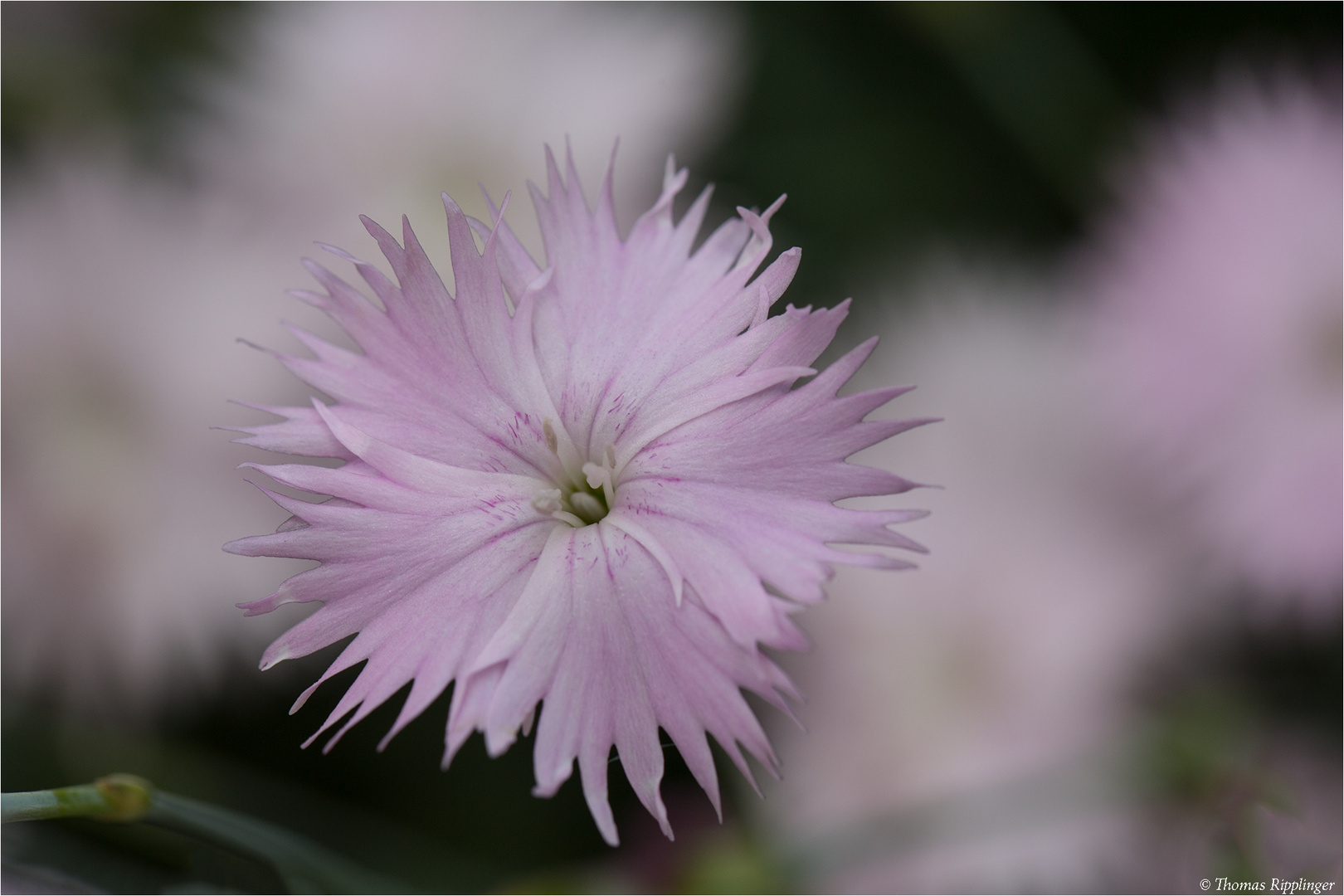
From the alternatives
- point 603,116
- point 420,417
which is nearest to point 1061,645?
point 603,116

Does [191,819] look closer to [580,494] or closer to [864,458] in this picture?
[580,494]

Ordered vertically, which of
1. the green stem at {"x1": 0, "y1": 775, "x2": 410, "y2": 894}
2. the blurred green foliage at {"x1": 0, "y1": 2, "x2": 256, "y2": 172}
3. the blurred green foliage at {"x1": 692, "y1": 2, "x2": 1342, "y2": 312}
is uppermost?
the blurred green foliage at {"x1": 692, "y1": 2, "x2": 1342, "y2": 312}

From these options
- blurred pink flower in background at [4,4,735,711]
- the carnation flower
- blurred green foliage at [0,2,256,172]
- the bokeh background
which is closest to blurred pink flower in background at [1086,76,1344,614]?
the bokeh background

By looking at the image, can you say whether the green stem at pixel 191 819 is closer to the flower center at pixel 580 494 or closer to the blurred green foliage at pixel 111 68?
the flower center at pixel 580 494

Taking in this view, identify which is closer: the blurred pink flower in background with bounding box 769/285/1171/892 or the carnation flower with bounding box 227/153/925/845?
the carnation flower with bounding box 227/153/925/845

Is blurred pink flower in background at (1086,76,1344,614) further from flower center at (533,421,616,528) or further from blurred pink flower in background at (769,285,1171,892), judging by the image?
flower center at (533,421,616,528)

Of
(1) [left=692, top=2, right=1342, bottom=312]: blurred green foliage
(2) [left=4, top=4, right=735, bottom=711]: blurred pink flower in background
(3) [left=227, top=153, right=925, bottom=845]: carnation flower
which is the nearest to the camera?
(3) [left=227, top=153, right=925, bottom=845]: carnation flower

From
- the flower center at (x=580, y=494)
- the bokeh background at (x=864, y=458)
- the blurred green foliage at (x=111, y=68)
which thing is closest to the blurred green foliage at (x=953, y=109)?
the bokeh background at (x=864, y=458)

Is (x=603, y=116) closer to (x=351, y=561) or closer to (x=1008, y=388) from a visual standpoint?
(x=1008, y=388)
